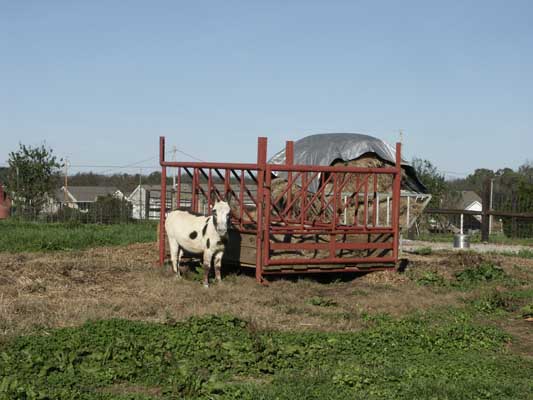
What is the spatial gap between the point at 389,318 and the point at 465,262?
6486 millimetres

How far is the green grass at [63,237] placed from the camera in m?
18.4

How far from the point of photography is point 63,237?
19.7 metres

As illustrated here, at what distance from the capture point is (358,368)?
7.36m

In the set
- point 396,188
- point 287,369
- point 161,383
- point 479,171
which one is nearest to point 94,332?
point 161,383

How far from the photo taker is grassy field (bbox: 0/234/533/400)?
6879 mm

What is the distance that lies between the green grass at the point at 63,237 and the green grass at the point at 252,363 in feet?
33.0

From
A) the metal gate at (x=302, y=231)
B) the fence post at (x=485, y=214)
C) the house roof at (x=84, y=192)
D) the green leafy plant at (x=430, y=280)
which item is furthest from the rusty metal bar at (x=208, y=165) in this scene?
the house roof at (x=84, y=192)

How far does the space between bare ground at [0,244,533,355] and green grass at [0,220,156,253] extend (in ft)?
6.67

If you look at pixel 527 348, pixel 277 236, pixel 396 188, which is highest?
pixel 396 188

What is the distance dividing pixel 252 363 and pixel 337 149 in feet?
45.5

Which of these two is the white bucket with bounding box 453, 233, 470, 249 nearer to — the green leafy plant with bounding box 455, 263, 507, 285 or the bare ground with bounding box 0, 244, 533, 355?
the bare ground with bounding box 0, 244, 533, 355

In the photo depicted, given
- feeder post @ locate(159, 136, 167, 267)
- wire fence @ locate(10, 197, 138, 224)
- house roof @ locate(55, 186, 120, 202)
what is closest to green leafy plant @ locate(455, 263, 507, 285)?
feeder post @ locate(159, 136, 167, 267)

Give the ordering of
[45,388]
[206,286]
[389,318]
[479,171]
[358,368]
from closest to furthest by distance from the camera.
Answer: [45,388] < [358,368] < [389,318] < [206,286] < [479,171]

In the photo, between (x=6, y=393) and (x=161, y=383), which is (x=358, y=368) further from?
(x=6, y=393)
